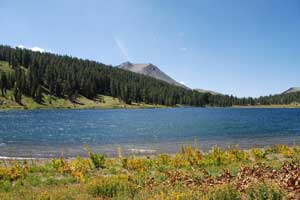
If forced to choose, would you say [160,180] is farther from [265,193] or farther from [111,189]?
[265,193]

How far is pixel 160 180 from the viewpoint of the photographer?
1367cm

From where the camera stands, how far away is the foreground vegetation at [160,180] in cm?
981

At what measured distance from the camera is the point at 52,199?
9773mm

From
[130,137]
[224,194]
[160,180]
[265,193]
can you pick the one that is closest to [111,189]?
[160,180]

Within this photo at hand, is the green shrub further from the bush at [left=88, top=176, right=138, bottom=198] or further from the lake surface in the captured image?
the lake surface

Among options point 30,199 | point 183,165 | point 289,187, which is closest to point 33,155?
point 183,165

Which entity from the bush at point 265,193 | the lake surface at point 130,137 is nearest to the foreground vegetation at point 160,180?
the bush at point 265,193

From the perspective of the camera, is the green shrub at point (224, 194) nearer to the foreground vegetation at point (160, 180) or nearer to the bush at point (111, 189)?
the foreground vegetation at point (160, 180)

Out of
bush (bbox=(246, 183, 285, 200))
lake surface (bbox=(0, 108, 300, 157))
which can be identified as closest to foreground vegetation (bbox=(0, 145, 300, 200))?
bush (bbox=(246, 183, 285, 200))

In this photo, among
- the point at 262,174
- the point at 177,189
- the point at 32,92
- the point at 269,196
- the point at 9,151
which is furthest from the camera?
the point at 32,92

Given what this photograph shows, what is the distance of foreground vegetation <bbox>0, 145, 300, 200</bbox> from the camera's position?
32.2ft

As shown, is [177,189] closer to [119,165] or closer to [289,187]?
[289,187]

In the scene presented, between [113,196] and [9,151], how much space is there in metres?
26.8

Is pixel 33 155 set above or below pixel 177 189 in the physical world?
below
